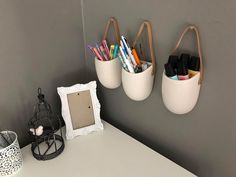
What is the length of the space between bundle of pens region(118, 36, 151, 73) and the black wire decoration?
0.91ft

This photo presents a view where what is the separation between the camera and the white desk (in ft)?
2.60

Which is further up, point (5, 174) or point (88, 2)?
point (88, 2)

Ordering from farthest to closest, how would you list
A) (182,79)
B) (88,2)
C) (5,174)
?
(88,2)
(5,174)
(182,79)

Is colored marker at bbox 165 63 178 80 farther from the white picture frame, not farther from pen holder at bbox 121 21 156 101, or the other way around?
the white picture frame

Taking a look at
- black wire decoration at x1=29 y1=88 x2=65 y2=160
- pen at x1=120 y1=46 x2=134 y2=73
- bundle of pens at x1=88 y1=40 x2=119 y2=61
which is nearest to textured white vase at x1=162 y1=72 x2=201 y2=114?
pen at x1=120 y1=46 x2=134 y2=73

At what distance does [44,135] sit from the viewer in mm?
905

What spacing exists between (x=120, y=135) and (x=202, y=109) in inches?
12.6

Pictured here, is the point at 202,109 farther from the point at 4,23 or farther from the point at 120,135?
the point at 4,23

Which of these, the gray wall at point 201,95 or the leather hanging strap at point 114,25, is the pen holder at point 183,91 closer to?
the gray wall at point 201,95

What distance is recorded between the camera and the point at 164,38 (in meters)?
0.75

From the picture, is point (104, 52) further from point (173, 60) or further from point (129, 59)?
point (173, 60)

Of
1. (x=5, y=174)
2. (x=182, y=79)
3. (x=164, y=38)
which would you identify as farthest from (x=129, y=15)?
(x=5, y=174)

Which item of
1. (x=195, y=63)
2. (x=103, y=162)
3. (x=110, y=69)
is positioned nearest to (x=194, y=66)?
(x=195, y=63)

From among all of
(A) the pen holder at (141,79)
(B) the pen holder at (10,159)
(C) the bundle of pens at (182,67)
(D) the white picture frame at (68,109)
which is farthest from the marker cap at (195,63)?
(B) the pen holder at (10,159)
